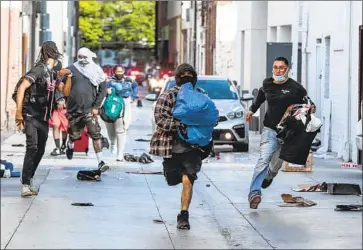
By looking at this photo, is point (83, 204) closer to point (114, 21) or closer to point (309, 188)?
point (309, 188)

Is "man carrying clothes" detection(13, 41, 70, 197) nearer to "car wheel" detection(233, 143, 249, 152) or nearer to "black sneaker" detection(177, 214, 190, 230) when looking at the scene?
"black sneaker" detection(177, 214, 190, 230)

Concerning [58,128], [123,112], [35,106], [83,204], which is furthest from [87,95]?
[58,128]

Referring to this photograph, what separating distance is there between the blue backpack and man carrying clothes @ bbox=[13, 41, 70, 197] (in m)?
2.76

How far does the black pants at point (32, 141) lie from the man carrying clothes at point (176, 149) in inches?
103

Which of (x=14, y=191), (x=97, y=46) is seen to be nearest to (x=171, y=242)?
(x=14, y=191)

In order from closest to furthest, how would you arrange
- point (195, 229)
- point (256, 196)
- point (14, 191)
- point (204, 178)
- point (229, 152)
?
point (195, 229)
point (256, 196)
point (14, 191)
point (204, 178)
point (229, 152)

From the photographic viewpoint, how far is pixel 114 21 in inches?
3580

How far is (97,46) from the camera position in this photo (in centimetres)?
9238

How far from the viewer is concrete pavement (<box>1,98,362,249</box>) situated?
34.3ft

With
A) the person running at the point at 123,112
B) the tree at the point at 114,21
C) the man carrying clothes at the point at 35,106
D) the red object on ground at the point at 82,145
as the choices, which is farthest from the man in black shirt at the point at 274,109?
the tree at the point at 114,21

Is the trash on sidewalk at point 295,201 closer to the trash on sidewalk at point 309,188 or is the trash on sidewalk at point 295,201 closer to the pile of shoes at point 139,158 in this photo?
the trash on sidewalk at point 309,188

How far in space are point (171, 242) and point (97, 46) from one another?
271ft

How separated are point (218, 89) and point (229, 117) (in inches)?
44.0

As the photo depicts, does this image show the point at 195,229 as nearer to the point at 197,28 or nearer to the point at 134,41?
the point at 197,28
